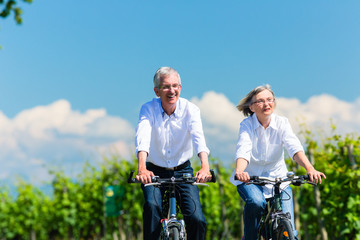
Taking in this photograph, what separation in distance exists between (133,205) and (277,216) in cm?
1067

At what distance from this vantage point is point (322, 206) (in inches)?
342

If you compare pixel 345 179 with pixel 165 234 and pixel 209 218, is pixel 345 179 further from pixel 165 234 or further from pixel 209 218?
pixel 209 218

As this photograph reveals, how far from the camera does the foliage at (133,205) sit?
7.89m

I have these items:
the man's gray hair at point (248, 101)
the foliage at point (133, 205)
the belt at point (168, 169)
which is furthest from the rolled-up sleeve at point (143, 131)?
the foliage at point (133, 205)

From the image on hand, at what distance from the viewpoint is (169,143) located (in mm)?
4258

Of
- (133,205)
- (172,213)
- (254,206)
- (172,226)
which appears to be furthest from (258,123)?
(133,205)

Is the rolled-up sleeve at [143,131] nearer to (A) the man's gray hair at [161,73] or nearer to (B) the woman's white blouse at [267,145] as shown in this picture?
(A) the man's gray hair at [161,73]

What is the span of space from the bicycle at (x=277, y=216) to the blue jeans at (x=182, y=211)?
1.69ft

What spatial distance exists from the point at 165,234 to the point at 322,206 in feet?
18.6

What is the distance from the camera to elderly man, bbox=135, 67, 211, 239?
4062 millimetres

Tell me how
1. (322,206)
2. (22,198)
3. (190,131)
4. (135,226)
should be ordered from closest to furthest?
(190,131) < (322,206) < (135,226) < (22,198)

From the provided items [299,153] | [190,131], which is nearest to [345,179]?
[299,153]

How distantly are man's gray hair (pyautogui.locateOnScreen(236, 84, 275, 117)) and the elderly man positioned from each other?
1.69 feet

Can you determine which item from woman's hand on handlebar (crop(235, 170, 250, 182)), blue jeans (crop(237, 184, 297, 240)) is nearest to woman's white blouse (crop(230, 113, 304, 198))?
blue jeans (crop(237, 184, 297, 240))
